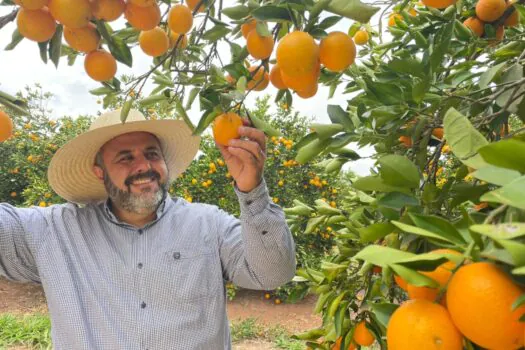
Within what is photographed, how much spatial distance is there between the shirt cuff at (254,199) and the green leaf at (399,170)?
0.86 meters

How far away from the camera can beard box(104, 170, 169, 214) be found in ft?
5.90

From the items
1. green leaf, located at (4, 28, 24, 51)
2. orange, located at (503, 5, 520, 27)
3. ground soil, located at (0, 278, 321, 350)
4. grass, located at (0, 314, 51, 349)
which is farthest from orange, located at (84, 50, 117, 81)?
grass, located at (0, 314, 51, 349)

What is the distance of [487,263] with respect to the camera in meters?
0.42

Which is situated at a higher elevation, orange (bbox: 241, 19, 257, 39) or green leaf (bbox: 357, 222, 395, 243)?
orange (bbox: 241, 19, 257, 39)

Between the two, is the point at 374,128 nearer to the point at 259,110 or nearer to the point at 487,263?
the point at 487,263

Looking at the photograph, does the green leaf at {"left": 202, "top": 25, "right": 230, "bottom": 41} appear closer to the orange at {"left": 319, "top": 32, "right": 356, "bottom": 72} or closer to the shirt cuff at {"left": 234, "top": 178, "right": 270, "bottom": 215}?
the orange at {"left": 319, "top": 32, "right": 356, "bottom": 72}

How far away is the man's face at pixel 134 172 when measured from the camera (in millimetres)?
1811

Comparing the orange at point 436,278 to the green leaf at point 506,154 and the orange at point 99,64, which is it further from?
the orange at point 99,64

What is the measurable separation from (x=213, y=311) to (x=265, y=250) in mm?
356

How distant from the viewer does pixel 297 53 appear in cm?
78

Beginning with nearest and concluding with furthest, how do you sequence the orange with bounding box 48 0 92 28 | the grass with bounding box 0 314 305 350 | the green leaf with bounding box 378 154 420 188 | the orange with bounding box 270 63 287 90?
the green leaf with bounding box 378 154 420 188 < the orange with bounding box 48 0 92 28 < the orange with bounding box 270 63 287 90 < the grass with bounding box 0 314 305 350

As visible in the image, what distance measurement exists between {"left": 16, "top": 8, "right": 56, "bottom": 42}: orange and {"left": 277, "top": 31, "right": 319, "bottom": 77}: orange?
44cm

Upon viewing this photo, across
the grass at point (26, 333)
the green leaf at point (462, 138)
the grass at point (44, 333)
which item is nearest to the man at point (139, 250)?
the green leaf at point (462, 138)

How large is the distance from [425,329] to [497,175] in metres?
0.17
